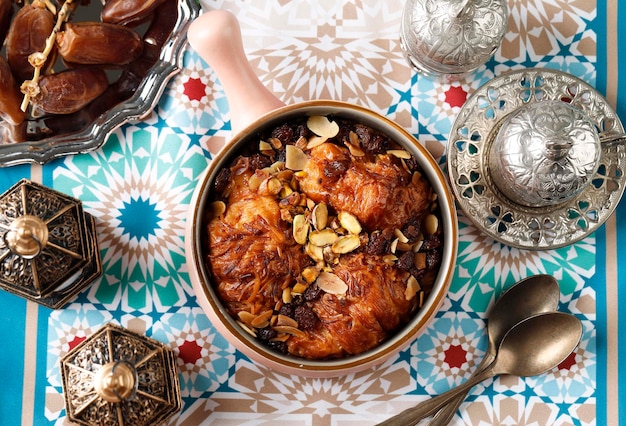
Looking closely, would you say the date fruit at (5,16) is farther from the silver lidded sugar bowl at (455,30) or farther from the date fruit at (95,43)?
the silver lidded sugar bowl at (455,30)

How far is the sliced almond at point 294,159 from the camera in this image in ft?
4.47

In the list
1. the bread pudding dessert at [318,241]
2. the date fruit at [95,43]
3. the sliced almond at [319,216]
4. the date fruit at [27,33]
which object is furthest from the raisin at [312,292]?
the date fruit at [27,33]

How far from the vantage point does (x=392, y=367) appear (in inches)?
62.2

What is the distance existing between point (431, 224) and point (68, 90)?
0.84 m

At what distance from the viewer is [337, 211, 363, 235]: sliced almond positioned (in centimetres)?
133

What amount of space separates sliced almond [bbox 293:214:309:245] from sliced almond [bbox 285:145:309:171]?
0.34 feet

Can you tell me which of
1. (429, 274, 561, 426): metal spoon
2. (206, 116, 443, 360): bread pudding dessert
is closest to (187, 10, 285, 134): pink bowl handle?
(206, 116, 443, 360): bread pudding dessert

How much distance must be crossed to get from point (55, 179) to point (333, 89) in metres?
0.69

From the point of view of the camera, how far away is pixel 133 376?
4.21 ft

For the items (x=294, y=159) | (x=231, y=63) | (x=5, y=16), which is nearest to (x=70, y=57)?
(x=5, y=16)

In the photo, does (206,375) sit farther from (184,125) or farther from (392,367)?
(184,125)

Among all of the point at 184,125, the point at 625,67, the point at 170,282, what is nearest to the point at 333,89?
the point at 184,125

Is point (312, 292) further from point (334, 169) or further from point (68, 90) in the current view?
point (68, 90)

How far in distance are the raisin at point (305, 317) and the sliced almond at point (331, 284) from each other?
0.18 ft
